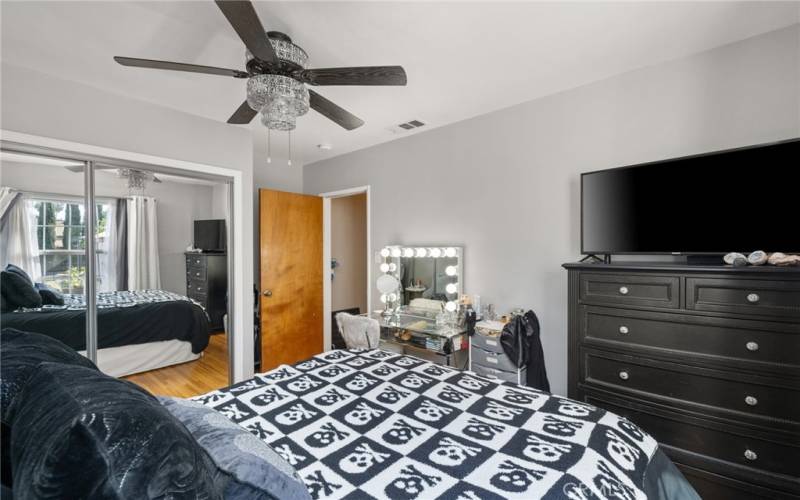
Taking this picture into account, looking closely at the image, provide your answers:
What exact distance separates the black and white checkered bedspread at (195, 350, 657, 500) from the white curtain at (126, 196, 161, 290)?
1.67m

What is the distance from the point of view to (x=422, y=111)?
2.99m

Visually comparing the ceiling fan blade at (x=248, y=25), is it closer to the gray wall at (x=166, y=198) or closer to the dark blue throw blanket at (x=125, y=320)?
the gray wall at (x=166, y=198)

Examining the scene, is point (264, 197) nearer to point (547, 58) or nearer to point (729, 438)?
point (547, 58)

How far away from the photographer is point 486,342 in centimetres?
274

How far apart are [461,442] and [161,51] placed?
2698 mm

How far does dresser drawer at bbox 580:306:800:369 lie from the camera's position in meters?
1.58

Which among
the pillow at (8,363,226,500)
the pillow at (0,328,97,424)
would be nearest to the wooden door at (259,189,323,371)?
the pillow at (0,328,97,424)

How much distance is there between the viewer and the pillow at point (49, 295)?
2.37 metres

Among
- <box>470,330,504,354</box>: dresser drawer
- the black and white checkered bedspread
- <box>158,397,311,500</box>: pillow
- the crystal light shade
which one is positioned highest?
the crystal light shade

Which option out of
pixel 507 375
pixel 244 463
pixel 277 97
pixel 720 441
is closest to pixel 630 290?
pixel 720 441

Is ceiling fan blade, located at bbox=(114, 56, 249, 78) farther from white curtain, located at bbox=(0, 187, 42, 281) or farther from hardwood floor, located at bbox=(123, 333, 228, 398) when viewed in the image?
hardwood floor, located at bbox=(123, 333, 228, 398)

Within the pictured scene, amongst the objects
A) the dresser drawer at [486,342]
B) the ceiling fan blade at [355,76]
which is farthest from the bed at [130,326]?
the dresser drawer at [486,342]

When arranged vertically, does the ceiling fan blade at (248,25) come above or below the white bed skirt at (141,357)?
above

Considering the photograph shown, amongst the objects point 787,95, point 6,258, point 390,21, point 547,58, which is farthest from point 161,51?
point 787,95
